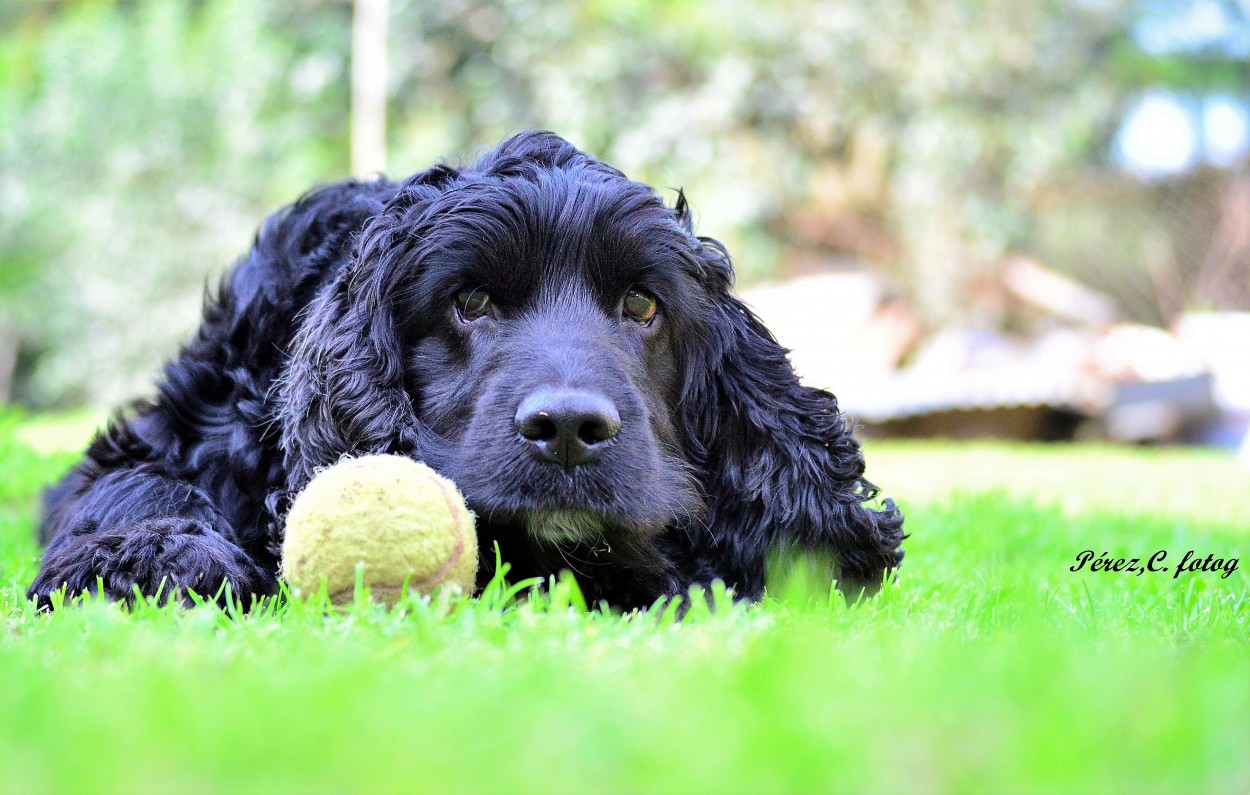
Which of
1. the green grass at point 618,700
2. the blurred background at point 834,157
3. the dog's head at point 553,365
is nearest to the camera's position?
the green grass at point 618,700

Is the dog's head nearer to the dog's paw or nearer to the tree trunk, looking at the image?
the dog's paw

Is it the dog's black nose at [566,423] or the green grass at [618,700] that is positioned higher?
the dog's black nose at [566,423]

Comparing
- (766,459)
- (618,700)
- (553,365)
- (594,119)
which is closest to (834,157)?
(594,119)

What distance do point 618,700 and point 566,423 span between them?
1.19 m

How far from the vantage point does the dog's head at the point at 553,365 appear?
2754 millimetres

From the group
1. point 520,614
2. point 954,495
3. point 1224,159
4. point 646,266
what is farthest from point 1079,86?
point 520,614

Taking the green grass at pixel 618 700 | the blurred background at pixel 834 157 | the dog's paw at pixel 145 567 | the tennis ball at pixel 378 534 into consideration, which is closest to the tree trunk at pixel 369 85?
the blurred background at pixel 834 157

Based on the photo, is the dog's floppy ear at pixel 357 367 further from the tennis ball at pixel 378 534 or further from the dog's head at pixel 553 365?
the tennis ball at pixel 378 534

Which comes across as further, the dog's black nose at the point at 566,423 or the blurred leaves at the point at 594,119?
the blurred leaves at the point at 594,119

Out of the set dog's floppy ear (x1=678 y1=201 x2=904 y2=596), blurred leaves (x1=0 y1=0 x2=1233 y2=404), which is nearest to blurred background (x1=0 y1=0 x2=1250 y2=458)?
blurred leaves (x1=0 y1=0 x2=1233 y2=404)

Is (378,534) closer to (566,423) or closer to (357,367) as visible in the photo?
(566,423)

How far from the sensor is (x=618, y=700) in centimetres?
150

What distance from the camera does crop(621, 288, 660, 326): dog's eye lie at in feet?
10.7

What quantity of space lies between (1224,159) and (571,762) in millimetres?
17872
